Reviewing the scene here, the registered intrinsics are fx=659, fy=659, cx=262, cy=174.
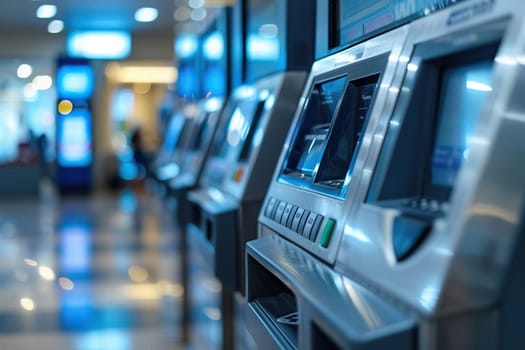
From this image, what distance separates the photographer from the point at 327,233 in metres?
1.15

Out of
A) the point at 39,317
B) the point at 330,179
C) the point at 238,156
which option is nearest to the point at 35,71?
the point at 39,317

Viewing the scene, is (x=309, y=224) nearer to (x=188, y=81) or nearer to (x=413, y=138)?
(x=413, y=138)

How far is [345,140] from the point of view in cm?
138

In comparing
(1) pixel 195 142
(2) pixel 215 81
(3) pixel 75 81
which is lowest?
(1) pixel 195 142

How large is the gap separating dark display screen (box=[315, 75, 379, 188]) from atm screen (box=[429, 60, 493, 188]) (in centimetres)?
32

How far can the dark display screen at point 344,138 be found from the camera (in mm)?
1344

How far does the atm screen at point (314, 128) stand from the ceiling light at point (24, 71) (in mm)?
13266

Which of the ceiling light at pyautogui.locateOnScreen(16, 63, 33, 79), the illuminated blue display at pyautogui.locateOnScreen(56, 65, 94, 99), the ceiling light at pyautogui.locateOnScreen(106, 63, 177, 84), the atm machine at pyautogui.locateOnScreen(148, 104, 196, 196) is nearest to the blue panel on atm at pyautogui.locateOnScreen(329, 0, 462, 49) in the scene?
the atm machine at pyautogui.locateOnScreen(148, 104, 196, 196)

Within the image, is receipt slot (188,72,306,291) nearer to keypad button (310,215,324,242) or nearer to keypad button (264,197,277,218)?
keypad button (264,197,277,218)

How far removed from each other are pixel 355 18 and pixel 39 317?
3180mm

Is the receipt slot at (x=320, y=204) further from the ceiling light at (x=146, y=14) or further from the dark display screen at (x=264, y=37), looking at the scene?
the ceiling light at (x=146, y=14)

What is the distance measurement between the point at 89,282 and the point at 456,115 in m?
4.31

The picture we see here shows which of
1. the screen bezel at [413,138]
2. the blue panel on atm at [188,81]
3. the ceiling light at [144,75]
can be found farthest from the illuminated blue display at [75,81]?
the screen bezel at [413,138]

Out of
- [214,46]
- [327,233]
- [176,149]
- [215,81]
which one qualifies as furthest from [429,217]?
[176,149]
